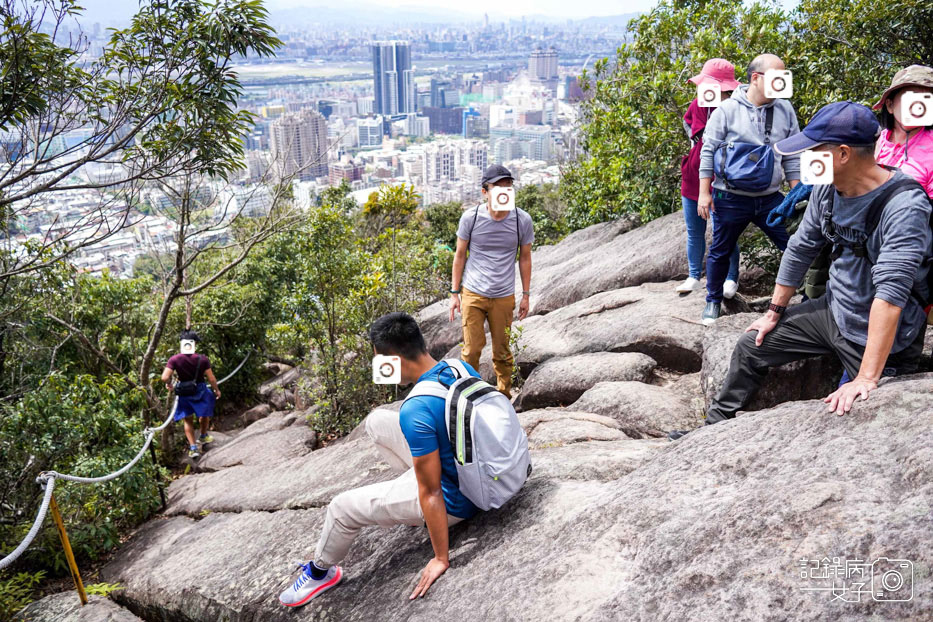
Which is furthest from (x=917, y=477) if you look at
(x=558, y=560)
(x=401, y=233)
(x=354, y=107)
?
(x=354, y=107)

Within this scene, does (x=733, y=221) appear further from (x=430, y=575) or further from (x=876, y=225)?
(x=430, y=575)

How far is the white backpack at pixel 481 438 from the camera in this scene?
308 centimetres

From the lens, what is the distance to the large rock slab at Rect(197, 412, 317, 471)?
774 cm

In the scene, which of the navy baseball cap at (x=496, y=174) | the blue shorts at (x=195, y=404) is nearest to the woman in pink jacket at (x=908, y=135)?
the navy baseball cap at (x=496, y=174)

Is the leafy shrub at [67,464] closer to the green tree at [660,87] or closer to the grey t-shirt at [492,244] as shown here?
the grey t-shirt at [492,244]

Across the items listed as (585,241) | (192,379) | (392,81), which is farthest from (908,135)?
(392,81)

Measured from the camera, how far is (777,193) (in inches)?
203

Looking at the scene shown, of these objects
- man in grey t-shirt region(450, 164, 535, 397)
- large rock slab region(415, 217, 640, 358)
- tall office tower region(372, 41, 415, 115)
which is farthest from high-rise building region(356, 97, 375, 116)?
man in grey t-shirt region(450, 164, 535, 397)

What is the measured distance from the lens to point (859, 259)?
316 centimetres

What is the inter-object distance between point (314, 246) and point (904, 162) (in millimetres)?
6172

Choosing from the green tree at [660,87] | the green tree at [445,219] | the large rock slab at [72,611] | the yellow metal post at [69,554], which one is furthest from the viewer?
the green tree at [445,219]

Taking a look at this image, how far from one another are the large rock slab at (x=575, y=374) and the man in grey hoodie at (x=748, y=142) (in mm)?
1191

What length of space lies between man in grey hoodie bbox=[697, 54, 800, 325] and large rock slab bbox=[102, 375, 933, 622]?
2.42 meters

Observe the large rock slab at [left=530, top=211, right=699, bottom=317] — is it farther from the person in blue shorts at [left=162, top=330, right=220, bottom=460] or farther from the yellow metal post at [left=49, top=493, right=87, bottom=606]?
the yellow metal post at [left=49, top=493, right=87, bottom=606]
